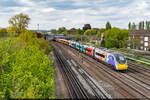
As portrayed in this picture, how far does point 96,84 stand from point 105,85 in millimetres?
1306

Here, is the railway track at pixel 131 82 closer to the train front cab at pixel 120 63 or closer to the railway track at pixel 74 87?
the train front cab at pixel 120 63

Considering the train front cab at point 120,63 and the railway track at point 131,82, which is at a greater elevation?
the train front cab at point 120,63

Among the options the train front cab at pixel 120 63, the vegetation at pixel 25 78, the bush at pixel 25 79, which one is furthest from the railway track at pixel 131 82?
the bush at pixel 25 79

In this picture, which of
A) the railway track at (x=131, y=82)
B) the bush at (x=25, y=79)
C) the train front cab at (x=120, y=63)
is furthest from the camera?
the train front cab at (x=120, y=63)

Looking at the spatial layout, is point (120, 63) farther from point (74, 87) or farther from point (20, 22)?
point (20, 22)

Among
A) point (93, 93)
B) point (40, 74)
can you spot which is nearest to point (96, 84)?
point (93, 93)

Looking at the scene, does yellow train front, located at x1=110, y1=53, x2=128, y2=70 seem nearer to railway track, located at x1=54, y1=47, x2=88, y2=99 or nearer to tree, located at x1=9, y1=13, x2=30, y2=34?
railway track, located at x1=54, y1=47, x2=88, y2=99

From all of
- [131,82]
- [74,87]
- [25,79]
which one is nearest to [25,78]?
[25,79]

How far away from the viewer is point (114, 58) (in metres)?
25.5

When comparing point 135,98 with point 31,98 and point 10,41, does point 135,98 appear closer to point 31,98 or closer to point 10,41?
point 31,98

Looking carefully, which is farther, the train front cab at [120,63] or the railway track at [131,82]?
the train front cab at [120,63]

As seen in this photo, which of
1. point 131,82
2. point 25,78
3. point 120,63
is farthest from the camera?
point 120,63

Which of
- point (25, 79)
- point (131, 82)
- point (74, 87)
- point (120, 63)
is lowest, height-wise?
point (74, 87)

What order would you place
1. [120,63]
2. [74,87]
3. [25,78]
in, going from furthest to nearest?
[120,63] → [74,87] → [25,78]
